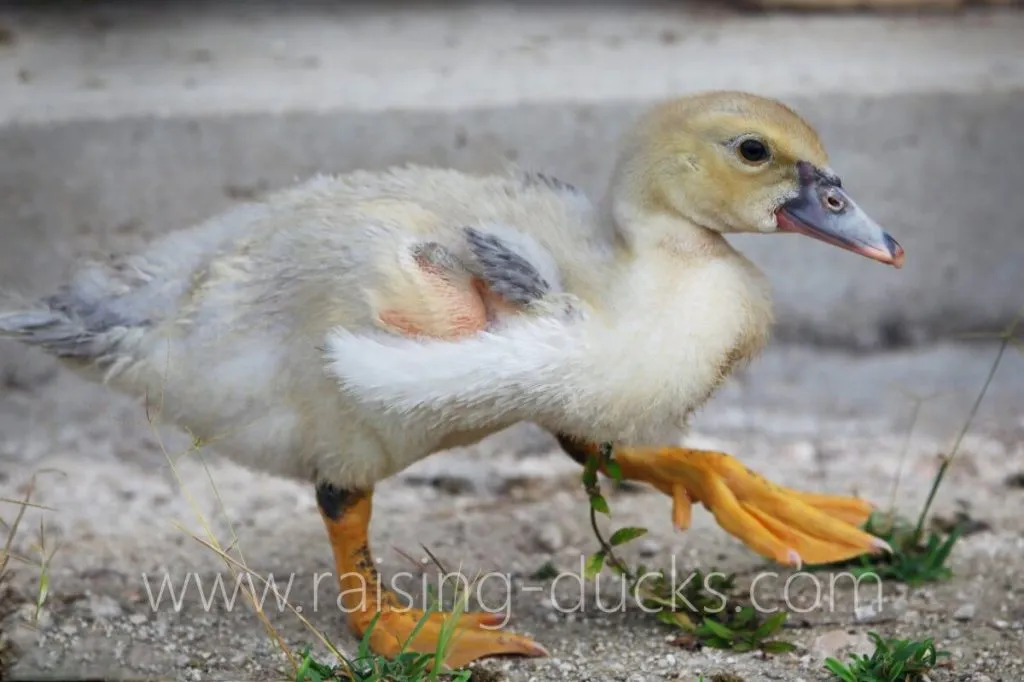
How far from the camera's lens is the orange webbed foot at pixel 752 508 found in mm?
2479

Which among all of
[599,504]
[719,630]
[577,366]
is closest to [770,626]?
[719,630]

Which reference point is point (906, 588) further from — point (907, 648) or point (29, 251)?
point (29, 251)

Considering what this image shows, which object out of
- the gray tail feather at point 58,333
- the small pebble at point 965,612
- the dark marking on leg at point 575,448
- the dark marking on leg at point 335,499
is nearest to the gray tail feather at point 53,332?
the gray tail feather at point 58,333

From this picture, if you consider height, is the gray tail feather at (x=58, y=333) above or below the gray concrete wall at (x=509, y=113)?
below

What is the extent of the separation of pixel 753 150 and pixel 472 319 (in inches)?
20.9

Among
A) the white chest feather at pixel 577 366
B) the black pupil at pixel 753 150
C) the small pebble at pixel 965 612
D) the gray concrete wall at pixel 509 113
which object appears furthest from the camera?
the gray concrete wall at pixel 509 113

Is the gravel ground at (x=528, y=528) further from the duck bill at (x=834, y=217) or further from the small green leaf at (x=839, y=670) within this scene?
the duck bill at (x=834, y=217)

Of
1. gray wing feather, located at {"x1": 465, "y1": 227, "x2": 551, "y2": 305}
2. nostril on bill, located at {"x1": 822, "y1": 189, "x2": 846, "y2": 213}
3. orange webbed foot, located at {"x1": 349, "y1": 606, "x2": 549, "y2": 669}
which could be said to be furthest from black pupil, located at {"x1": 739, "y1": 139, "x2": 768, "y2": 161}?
orange webbed foot, located at {"x1": 349, "y1": 606, "x2": 549, "y2": 669}

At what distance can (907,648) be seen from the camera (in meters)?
2.29

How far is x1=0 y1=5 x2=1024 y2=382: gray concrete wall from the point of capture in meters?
3.57

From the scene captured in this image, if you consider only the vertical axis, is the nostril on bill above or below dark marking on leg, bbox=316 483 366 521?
above

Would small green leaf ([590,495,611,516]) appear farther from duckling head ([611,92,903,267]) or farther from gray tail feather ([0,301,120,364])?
gray tail feather ([0,301,120,364])

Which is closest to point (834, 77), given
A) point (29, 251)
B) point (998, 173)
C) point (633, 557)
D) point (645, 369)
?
point (998, 173)

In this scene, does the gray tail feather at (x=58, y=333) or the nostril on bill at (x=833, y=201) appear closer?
the nostril on bill at (x=833, y=201)
